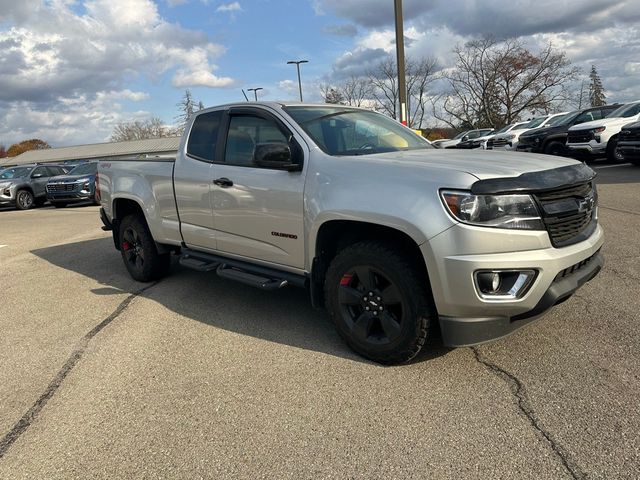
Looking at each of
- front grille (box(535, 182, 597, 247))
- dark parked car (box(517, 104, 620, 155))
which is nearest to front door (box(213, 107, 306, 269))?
front grille (box(535, 182, 597, 247))

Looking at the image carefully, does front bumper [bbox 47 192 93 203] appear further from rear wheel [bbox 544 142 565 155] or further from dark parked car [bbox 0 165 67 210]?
rear wheel [bbox 544 142 565 155]

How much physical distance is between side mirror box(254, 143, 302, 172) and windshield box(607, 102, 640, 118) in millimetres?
14774

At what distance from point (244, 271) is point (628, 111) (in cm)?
1511

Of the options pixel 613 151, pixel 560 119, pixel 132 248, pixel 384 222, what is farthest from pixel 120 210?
pixel 560 119

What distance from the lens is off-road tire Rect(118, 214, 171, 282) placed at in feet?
18.6

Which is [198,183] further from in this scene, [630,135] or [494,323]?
[630,135]

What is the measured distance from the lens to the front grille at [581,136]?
564 inches

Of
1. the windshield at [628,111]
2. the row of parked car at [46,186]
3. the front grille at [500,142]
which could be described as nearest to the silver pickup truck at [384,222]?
the windshield at [628,111]

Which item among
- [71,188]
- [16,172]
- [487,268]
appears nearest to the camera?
[487,268]

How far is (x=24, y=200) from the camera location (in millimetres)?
18406

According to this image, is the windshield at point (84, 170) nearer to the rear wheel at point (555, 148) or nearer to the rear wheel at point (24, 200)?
the rear wheel at point (24, 200)

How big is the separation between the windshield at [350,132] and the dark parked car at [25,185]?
17476mm

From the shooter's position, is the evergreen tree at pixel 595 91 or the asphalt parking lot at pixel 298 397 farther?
the evergreen tree at pixel 595 91

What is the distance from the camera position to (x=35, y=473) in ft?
8.23
